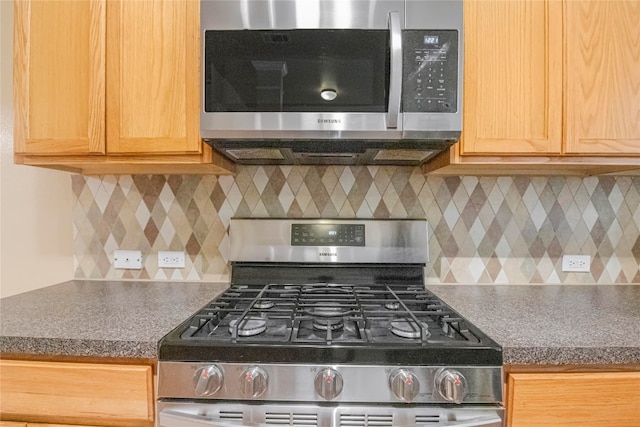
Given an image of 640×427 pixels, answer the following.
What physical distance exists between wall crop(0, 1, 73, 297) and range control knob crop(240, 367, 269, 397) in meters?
1.14

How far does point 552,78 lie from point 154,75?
128 centimetres

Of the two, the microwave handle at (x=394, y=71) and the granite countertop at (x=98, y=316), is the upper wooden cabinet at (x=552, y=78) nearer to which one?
the microwave handle at (x=394, y=71)

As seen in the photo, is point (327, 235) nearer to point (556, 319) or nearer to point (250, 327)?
point (250, 327)

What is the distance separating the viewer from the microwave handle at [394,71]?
3.45 feet

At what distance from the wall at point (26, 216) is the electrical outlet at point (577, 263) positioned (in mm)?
2080

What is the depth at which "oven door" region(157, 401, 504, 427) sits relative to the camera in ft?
2.75

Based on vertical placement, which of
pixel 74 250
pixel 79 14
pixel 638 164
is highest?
pixel 79 14

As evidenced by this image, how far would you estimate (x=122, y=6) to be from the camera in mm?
1195

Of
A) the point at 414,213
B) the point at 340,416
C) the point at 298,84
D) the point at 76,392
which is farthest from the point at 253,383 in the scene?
the point at 414,213

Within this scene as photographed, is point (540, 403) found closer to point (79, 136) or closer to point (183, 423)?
point (183, 423)

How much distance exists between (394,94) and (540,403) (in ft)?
2.89

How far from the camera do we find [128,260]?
5.06ft

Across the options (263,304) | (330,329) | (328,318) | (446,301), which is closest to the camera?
(330,329)

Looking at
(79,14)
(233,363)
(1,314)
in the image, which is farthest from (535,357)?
(79,14)
